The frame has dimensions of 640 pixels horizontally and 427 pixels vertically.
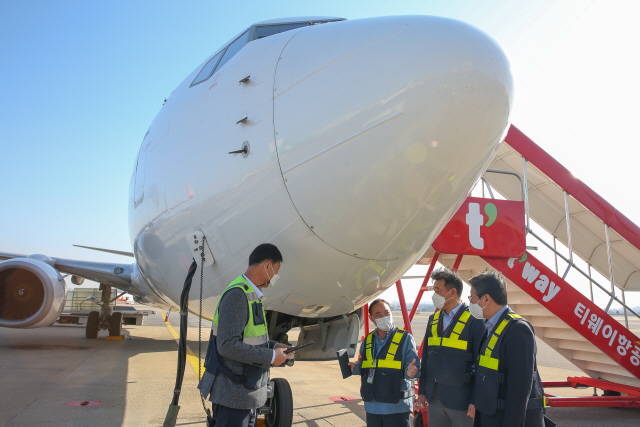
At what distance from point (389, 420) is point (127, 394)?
157 inches

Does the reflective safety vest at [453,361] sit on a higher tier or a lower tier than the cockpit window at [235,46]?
lower

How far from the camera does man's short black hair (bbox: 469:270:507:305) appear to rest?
2783mm

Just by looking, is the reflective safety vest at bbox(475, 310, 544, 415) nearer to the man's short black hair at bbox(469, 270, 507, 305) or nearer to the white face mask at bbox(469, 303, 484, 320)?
the man's short black hair at bbox(469, 270, 507, 305)

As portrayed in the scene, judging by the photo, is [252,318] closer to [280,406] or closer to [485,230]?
[280,406]

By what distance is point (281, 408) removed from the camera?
3838 millimetres

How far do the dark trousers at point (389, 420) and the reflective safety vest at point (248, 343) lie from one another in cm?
102

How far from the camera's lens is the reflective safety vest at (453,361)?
2820mm

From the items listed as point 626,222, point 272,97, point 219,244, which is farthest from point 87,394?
point 626,222

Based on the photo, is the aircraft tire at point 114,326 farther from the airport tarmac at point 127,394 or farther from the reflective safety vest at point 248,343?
the reflective safety vest at point 248,343

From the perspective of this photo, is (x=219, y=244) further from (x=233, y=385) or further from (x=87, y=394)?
(x=87, y=394)

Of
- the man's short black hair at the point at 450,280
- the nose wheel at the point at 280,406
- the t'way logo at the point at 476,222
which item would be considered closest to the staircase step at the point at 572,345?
the t'way logo at the point at 476,222

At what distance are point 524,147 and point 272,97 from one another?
450cm

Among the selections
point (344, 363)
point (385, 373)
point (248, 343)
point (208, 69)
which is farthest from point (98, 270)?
point (248, 343)

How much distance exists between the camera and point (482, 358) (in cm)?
270
